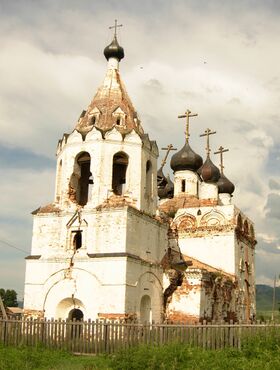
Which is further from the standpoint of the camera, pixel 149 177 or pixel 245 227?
pixel 245 227

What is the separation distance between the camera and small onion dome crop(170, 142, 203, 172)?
92.6 feet

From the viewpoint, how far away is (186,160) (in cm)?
2820

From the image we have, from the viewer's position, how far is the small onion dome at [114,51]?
64.7ft

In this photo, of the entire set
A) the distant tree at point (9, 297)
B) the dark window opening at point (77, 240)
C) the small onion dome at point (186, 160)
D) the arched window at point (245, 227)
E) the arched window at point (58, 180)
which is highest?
the small onion dome at point (186, 160)

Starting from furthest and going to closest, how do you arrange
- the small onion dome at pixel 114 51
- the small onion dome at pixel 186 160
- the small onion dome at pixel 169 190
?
the small onion dome at pixel 169 190 < the small onion dome at pixel 186 160 < the small onion dome at pixel 114 51

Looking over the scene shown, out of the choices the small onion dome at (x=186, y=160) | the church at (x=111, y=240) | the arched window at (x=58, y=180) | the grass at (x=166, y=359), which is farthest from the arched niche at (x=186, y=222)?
the grass at (x=166, y=359)

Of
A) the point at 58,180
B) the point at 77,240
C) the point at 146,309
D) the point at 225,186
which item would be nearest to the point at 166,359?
the point at 146,309

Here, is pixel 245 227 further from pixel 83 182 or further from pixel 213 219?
pixel 83 182

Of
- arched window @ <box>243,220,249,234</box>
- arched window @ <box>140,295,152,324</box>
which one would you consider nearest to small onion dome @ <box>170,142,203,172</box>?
arched window @ <box>243,220,249,234</box>

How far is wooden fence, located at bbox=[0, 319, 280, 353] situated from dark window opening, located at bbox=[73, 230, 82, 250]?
10.6 ft

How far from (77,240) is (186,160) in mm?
12640

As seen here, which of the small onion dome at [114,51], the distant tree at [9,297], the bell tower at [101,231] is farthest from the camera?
the distant tree at [9,297]

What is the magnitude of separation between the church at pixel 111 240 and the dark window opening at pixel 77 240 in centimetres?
2

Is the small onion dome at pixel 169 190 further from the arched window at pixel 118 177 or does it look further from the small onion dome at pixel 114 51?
the small onion dome at pixel 114 51
